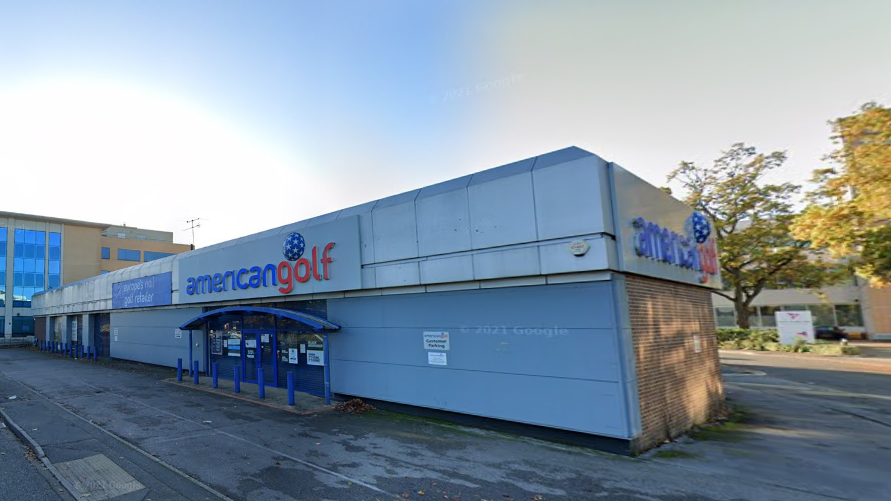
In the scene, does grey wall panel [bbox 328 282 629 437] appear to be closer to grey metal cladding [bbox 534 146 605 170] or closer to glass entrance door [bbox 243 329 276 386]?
grey metal cladding [bbox 534 146 605 170]

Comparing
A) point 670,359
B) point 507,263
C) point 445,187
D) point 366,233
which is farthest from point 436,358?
point 670,359

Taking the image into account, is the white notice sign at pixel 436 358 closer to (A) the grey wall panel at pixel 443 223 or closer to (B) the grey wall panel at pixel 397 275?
(B) the grey wall panel at pixel 397 275

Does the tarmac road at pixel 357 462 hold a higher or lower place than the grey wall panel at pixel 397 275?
lower

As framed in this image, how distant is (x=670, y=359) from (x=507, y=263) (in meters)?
4.45

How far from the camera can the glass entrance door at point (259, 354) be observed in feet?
52.4

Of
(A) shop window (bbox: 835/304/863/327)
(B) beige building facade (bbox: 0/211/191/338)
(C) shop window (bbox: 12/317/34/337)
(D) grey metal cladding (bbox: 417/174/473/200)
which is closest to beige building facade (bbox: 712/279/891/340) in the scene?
(A) shop window (bbox: 835/304/863/327)

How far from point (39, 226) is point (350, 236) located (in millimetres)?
61253

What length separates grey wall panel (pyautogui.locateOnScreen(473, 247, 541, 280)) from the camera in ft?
30.2

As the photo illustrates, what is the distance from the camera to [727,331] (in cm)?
3356

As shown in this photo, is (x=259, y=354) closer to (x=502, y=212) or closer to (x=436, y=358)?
(x=436, y=358)

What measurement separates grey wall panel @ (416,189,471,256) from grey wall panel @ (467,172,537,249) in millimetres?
240

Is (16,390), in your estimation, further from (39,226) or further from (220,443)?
(39,226)

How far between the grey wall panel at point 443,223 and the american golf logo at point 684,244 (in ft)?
12.2

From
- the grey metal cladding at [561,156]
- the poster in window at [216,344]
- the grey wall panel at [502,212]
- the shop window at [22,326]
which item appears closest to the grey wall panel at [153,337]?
the poster in window at [216,344]
